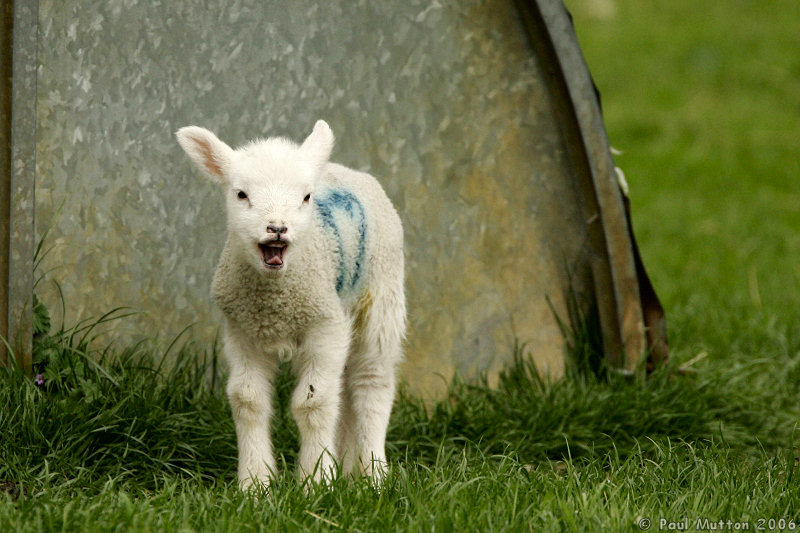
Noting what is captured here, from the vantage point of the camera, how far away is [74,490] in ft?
13.7

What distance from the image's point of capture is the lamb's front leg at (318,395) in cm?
425

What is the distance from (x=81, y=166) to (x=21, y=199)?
35 centimetres

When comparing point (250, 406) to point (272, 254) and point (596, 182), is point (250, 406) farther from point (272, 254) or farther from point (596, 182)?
point (596, 182)

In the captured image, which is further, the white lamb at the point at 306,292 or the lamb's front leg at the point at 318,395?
the lamb's front leg at the point at 318,395

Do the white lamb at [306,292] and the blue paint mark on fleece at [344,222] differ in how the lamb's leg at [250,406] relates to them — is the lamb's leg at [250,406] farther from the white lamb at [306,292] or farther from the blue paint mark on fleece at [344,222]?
the blue paint mark on fleece at [344,222]

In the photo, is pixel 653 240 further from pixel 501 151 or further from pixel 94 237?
pixel 94 237

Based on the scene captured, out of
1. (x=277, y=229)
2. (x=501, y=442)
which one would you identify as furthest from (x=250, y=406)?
(x=501, y=442)

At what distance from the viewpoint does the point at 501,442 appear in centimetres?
507

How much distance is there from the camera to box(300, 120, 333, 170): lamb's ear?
4.14 meters

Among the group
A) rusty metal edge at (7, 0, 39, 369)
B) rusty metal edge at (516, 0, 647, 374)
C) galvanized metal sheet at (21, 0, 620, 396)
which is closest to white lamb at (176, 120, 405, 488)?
galvanized metal sheet at (21, 0, 620, 396)

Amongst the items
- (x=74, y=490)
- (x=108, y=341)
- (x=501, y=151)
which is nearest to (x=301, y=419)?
(x=74, y=490)

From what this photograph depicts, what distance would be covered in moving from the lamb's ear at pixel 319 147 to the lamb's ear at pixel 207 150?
287 mm

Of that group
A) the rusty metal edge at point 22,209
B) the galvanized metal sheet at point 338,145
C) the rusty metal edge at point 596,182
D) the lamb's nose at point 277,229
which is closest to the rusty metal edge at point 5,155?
the rusty metal edge at point 22,209

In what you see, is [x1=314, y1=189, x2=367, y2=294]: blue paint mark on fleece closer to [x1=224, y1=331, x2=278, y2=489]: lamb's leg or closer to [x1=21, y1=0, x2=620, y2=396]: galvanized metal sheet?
[x1=224, y1=331, x2=278, y2=489]: lamb's leg
